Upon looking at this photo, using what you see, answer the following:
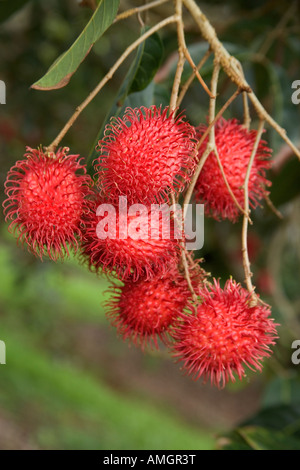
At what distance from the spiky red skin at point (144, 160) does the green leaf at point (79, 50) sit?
0.14 meters

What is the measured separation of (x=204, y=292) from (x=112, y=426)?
4.41 meters

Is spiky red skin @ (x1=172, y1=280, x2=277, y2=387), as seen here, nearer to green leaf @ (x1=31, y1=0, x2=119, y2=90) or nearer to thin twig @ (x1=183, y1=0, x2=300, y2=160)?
thin twig @ (x1=183, y1=0, x2=300, y2=160)

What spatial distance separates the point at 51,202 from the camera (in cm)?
102

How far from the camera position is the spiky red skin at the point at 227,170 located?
3.83ft

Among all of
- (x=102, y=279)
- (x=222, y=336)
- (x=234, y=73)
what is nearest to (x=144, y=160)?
(x=234, y=73)

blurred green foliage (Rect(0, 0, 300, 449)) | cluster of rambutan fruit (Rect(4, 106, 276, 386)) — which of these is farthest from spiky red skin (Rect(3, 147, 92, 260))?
blurred green foliage (Rect(0, 0, 300, 449))

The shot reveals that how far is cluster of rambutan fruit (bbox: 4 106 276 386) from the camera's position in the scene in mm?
1016

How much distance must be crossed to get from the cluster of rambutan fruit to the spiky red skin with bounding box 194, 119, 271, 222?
2.6 inches

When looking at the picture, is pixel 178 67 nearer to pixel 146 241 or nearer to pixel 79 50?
pixel 79 50

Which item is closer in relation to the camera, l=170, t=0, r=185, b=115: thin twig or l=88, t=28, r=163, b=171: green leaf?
l=170, t=0, r=185, b=115: thin twig

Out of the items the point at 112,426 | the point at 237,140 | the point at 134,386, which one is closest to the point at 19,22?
the point at 237,140

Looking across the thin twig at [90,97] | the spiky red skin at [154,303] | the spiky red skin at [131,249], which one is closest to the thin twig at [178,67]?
the thin twig at [90,97]

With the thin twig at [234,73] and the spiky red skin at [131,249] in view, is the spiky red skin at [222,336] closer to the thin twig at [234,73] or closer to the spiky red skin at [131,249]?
the spiky red skin at [131,249]
